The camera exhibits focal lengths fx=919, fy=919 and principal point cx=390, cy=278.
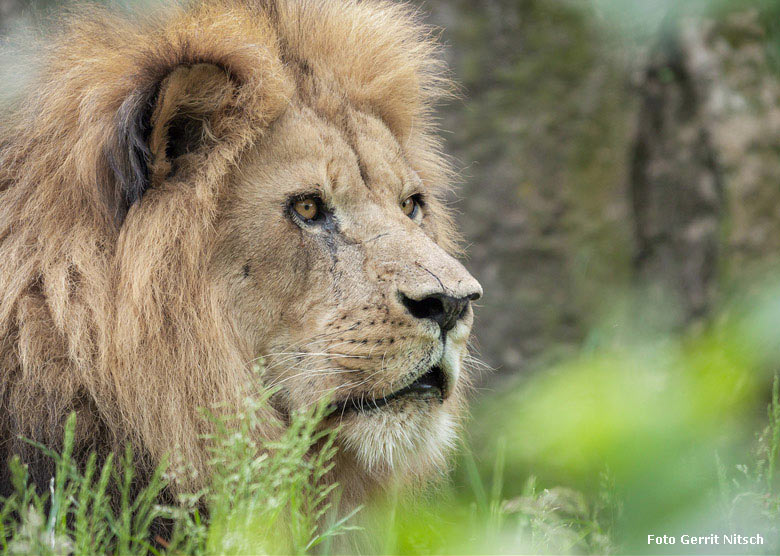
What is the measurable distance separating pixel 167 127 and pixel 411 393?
1.03 m

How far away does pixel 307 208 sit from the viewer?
277 centimetres

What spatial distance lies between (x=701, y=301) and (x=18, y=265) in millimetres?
4014

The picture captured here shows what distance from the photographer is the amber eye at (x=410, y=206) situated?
10.4ft

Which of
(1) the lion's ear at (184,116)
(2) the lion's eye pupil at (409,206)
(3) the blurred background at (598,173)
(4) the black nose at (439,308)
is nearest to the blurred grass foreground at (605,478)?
(4) the black nose at (439,308)

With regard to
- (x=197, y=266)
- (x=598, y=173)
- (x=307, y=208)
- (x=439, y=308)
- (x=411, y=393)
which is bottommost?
(x=411, y=393)

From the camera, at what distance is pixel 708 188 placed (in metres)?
5.44

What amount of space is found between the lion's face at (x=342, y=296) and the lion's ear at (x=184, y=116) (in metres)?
0.16

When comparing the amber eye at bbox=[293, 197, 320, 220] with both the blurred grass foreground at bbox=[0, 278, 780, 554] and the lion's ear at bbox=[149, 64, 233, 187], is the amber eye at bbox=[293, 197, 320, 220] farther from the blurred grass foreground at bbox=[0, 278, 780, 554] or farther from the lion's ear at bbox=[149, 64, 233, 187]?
the blurred grass foreground at bbox=[0, 278, 780, 554]

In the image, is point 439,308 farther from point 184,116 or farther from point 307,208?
point 184,116

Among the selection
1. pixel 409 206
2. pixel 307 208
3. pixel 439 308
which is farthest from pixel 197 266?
pixel 409 206

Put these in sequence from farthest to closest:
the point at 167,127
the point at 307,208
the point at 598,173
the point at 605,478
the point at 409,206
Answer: the point at 598,173, the point at 409,206, the point at 307,208, the point at 167,127, the point at 605,478

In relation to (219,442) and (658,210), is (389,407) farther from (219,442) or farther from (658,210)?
(658,210)

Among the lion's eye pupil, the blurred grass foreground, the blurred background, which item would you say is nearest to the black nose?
the blurred grass foreground

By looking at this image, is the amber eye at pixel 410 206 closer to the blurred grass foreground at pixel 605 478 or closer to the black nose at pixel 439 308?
the black nose at pixel 439 308
